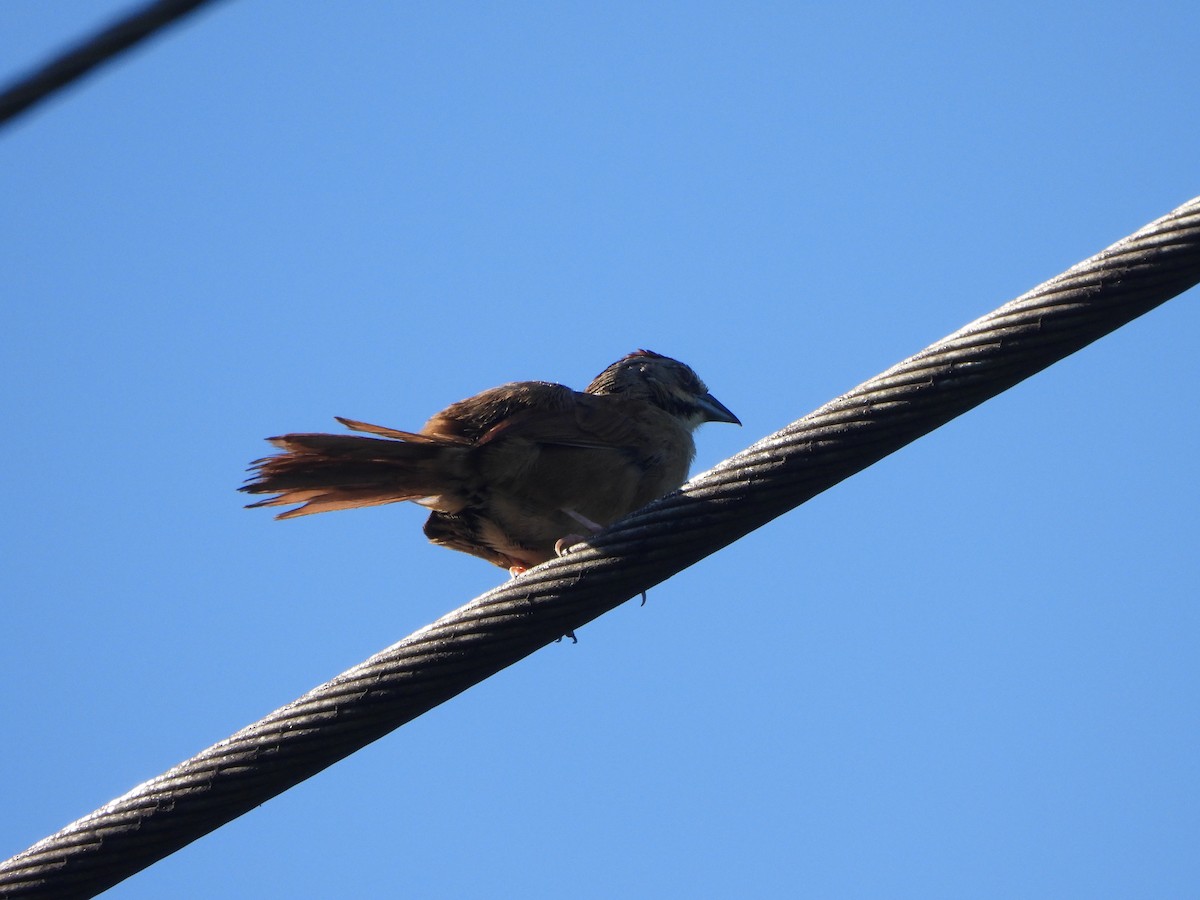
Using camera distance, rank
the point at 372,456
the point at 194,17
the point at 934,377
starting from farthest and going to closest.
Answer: the point at 372,456
the point at 934,377
the point at 194,17

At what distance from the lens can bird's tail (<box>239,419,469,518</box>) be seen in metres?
4.46

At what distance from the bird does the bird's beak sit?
1.95 feet

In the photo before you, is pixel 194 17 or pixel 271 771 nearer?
pixel 194 17

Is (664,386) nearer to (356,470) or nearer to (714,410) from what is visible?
→ (714,410)

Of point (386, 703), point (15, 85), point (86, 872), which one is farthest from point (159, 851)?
point (15, 85)

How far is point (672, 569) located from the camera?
3.16 meters

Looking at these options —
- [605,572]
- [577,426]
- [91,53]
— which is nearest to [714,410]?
[577,426]

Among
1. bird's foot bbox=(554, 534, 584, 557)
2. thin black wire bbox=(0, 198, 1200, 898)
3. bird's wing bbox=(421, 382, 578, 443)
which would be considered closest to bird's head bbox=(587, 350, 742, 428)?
bird's wing bbox=(421, 382, 578, 443)

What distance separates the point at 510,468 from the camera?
541 centimetres

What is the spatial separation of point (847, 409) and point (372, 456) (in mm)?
2298

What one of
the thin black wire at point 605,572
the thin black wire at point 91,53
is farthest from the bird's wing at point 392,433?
the thin black wire at point 91,53

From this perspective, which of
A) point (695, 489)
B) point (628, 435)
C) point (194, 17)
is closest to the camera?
point (194, 17)

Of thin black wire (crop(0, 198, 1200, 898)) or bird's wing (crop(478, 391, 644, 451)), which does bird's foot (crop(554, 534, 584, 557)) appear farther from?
thin black wire (crop(0, 198, 1200, 898))

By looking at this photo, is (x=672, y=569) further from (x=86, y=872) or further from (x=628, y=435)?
(x=628, y=435)
